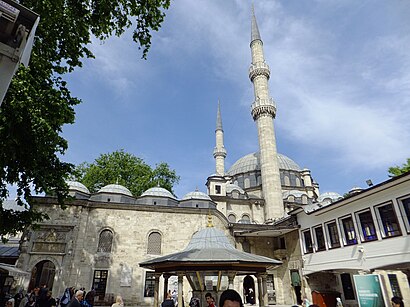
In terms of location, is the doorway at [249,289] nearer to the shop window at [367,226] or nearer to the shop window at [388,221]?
the shop window at [367,226]

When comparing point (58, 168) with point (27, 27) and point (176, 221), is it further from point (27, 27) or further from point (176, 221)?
point (176, 221)

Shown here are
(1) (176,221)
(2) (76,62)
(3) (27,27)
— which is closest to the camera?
(3) (27,27)

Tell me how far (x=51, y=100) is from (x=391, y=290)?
15.2m

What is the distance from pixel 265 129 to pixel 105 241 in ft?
60.8

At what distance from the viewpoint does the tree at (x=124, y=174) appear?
2645cm

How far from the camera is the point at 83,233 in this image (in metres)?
16.8

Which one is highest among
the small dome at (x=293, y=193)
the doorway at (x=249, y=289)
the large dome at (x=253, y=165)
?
the large dome at (x=253, y=165)

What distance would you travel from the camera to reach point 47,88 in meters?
7.96

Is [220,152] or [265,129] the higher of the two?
[220,152]

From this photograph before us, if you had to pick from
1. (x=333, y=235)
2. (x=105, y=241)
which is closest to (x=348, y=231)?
(x=333, y=235)

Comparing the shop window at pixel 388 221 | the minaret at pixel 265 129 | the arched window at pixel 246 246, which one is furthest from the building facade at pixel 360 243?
the minaret at pixel 265 129

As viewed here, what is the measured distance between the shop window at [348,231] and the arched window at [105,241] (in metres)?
13.9

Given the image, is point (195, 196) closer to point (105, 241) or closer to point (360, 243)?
point (105, 241)

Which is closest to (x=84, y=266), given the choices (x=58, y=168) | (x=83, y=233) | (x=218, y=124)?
(x=83, y=233)
